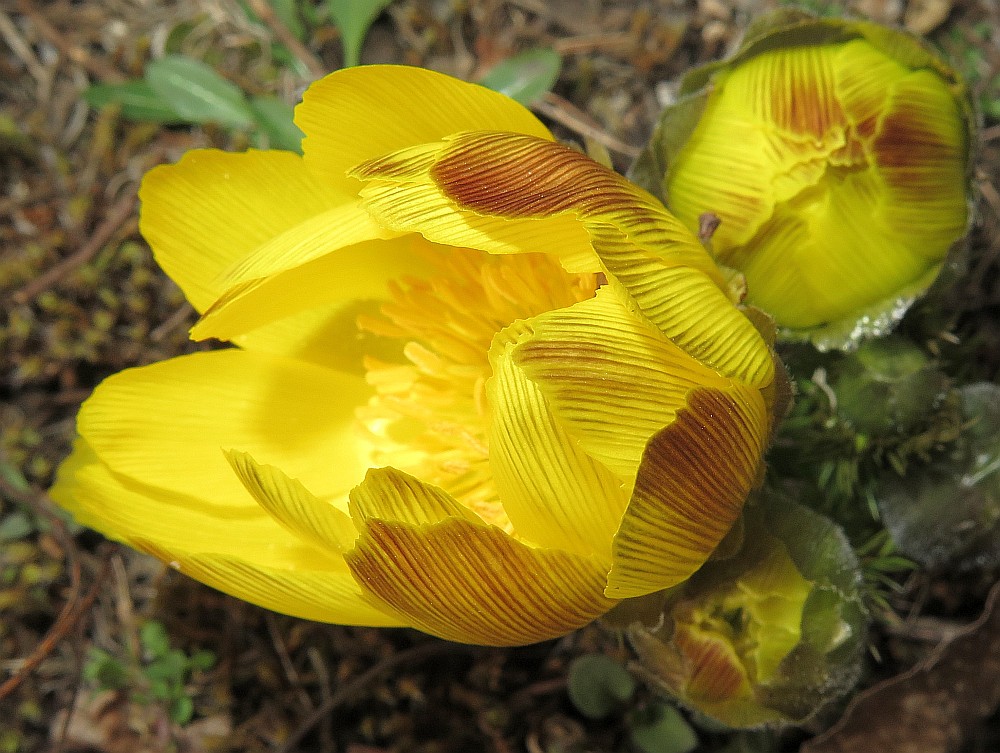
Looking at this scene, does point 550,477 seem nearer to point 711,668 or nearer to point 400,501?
point 400,501

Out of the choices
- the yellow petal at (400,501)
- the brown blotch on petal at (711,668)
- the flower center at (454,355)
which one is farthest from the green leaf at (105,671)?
the brown blotch on petal at (711,668)

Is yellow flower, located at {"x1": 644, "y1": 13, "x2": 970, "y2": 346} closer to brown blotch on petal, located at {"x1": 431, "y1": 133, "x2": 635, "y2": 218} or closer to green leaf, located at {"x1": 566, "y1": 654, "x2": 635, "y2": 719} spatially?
brown blotch on petal, located at {"x1": 431, "y1": 133, "x2": 635, "y2": 218}

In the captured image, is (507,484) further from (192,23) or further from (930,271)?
(192,23)

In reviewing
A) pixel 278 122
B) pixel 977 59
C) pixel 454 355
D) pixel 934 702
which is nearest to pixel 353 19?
pixel 278 122

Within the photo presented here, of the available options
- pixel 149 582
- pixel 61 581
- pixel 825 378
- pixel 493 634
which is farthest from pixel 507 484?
pixel 61 581

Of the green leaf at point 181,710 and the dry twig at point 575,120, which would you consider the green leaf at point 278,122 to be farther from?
the green leaf at point 181,710

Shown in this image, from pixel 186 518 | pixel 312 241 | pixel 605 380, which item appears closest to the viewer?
pixel 605 380

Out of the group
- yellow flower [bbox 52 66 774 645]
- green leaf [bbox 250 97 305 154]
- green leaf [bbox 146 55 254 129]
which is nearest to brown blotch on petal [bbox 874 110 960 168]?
yellow flower [bbox 52 66 774 645]
